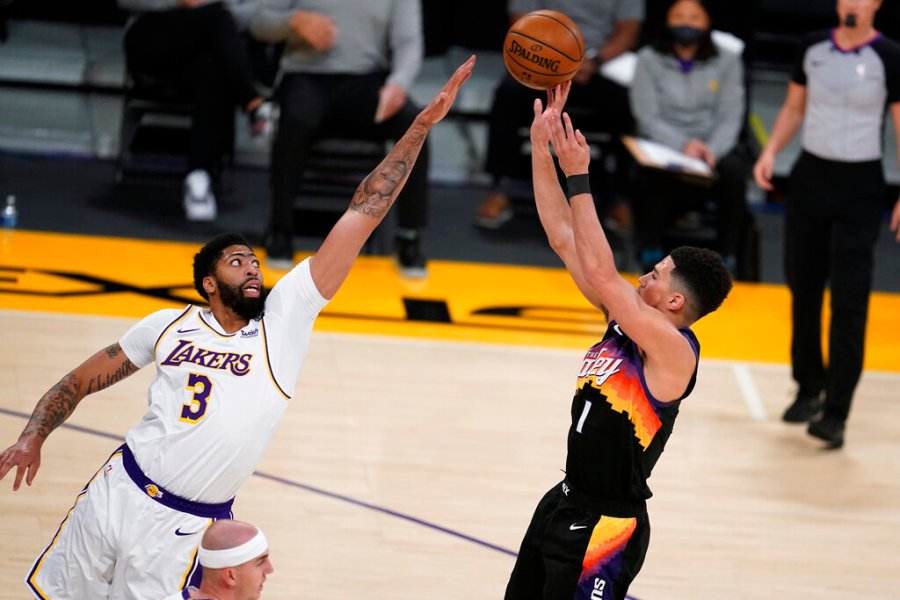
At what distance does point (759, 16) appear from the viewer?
40.9 feet

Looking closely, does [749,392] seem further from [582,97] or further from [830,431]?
[582,97]

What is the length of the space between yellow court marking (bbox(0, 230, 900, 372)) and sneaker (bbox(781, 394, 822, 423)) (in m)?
0.91

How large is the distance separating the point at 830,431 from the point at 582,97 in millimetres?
4228

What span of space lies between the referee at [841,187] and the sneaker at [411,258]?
2.77m

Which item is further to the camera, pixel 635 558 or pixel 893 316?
pixel 893 316

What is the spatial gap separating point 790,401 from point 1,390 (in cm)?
428

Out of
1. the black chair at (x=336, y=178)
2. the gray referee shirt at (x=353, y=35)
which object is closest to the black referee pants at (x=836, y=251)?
the gray referee shirt at (x=353, y=35)

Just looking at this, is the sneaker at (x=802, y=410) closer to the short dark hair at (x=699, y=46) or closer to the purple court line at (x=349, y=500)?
the purple court line at (x=349, y=500)

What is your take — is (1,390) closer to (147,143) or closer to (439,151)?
(147,143)

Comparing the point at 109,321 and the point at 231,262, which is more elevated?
the point at 231,262

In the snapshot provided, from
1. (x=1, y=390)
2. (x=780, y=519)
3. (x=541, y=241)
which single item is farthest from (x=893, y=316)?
(x=1, y=390)

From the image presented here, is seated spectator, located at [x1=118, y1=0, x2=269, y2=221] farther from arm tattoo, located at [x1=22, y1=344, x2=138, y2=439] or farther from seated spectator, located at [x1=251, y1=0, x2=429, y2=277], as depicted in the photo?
arm tattoo, located at [x1=22, y1=344, x2=138, y2=439]

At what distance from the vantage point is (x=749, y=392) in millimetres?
8000

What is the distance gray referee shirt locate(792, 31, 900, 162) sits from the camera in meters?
7.16
